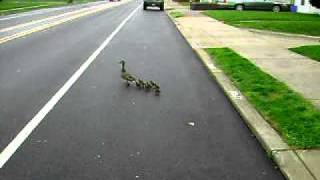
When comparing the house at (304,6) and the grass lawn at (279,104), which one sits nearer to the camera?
the grass lawn at (279,104)

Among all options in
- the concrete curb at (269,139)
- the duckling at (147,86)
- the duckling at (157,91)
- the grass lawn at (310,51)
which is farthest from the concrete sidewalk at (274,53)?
the duckling at (147,86)

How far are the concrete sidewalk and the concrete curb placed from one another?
112 cm

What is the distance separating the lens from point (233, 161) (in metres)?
5.99

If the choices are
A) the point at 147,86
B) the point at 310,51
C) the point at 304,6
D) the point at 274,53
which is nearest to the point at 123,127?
the point at 147,86

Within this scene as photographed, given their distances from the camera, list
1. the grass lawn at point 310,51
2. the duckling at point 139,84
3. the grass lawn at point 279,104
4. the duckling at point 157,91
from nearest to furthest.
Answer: the grass lawn at point 279,104
the duckling at point 157,91
the duckling at point 139,84
the grass lawn at point 310,51

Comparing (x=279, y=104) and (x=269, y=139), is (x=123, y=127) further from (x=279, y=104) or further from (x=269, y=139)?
(x=279, y=104)

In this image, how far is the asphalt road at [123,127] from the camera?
18.6ft

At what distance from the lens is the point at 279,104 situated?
8.22 m

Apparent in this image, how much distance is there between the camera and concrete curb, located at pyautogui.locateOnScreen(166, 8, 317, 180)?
18.0ft

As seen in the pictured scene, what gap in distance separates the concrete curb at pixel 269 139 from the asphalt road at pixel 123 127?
0.35 ft

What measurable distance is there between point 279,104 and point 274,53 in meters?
6.97

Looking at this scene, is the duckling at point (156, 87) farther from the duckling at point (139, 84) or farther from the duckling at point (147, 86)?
the duckling at point (139, 84)

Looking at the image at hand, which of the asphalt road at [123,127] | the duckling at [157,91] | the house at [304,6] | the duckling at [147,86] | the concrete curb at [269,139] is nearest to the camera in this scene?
the concrete curb at [269,139]

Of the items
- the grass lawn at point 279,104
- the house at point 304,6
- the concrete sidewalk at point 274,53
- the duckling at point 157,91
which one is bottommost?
the house at point 304,6
